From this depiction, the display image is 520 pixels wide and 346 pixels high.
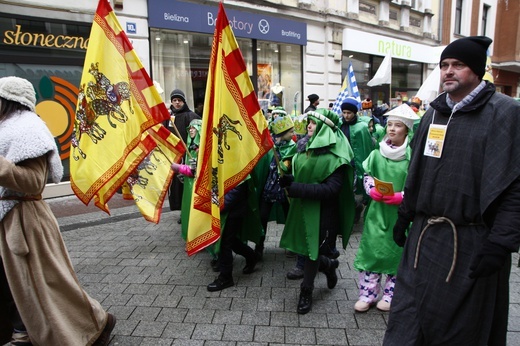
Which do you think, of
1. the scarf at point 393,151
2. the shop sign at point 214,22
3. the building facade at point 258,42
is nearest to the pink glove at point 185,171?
the scarf at point 393,151

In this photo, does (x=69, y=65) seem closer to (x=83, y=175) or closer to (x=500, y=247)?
(x=83, y=175)

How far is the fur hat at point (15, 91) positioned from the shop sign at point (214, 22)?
273 inches

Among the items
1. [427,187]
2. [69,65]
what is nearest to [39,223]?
[427,187]

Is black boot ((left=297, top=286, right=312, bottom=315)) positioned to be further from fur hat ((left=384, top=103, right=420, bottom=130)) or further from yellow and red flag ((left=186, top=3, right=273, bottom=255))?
fur hat ((left=384, top=103, right=420, bottom=130))

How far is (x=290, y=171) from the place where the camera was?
3797 mm

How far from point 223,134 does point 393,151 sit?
1.39 metres

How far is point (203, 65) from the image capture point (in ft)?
35.6

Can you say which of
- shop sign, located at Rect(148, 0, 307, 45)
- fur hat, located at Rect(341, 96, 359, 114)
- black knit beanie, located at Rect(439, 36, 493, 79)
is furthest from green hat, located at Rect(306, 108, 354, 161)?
shop sign, located at Rect(148, 0, 307, 45)

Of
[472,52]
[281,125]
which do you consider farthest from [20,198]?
[472,52]

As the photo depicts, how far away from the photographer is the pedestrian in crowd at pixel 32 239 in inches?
100

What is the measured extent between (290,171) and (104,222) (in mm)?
3881

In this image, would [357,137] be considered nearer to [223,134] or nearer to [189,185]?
[189,185]

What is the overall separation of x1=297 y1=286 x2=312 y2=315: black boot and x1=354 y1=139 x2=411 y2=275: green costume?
0.48 m

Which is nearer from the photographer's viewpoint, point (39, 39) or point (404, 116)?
point (404, 116)
